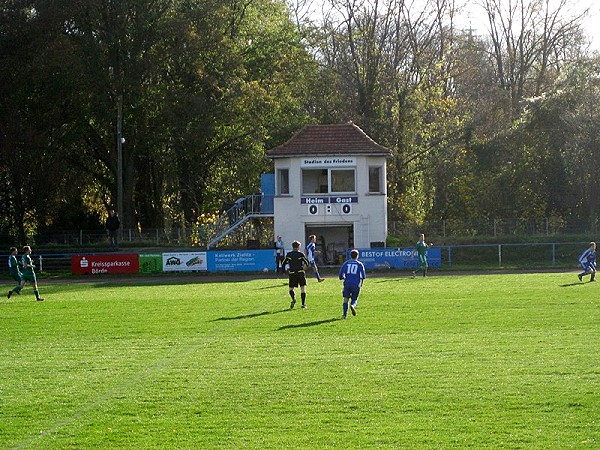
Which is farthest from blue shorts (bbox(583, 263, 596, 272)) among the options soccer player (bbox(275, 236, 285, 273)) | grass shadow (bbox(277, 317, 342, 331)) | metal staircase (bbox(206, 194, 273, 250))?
metal staircase (bbox(206, 194, 273, 250))

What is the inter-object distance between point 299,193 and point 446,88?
24674 millimetres

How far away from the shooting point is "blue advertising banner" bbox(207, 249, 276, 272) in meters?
45.3

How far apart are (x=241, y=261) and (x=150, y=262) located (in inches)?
179

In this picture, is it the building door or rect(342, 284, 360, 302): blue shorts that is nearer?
rect(342, 284, 360, 302): blue shorts

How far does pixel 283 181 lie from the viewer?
162ft

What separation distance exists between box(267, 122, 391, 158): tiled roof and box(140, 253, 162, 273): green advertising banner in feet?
25.9

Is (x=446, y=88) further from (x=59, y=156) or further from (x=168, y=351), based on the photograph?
(x=168, y=351)

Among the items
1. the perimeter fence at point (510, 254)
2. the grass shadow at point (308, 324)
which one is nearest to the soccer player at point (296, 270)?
the grass shadow at point (308, 324)

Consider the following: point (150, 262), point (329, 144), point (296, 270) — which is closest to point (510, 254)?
point (329, 144)

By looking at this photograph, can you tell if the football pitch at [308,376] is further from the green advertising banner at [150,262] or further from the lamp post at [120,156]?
the lamp post at [120,156]

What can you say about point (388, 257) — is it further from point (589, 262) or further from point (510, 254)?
point (589, 262)

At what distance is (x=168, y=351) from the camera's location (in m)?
17.9

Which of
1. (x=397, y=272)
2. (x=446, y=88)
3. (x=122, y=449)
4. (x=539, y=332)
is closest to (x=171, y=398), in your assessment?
(x=122, y=449)

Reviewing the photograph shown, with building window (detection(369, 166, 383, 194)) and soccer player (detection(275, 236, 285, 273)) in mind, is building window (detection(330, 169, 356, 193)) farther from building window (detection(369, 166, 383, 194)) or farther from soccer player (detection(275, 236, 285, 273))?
soccer player (detection(275, 236, 285, 273))
